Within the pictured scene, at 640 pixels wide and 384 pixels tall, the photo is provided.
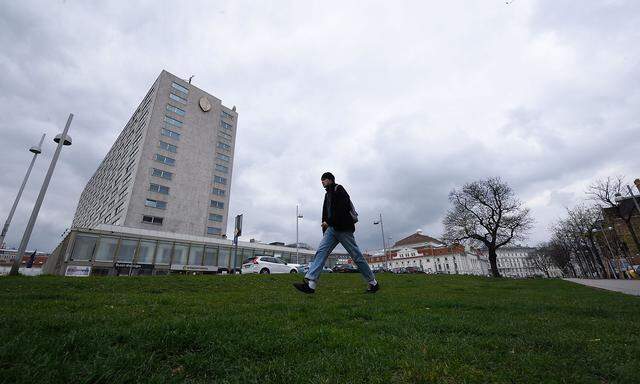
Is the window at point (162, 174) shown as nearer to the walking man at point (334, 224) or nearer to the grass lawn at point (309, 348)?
the grass lawn at point (309, 348)

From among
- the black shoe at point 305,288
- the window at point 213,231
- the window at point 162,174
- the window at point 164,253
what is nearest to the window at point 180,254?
the window at point 164,253

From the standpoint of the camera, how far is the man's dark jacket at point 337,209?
634 cm

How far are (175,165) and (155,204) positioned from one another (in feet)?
29.7

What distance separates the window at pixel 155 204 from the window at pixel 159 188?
6.24 ft

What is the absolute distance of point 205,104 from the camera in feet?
219

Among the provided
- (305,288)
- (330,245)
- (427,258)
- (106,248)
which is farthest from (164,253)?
(427,258)

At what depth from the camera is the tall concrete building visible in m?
52.4

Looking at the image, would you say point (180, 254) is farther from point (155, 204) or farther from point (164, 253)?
point (155, 204)

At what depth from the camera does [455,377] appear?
2320 mm

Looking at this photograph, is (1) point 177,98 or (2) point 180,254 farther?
(1) point 177,98

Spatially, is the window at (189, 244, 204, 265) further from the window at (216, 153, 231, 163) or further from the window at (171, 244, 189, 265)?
the window at (216, 153, 231, 163)

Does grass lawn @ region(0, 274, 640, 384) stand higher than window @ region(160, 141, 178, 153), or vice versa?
window @ region(160, 141, 178, 153)

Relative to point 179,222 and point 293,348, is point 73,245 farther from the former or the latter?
point 293,348

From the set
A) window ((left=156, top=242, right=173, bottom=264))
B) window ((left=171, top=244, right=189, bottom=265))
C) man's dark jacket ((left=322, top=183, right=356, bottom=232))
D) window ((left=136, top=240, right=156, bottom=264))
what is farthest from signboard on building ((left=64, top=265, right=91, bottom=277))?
man's dark jacket ((left=322, top=183, right=356, bottom=232))
